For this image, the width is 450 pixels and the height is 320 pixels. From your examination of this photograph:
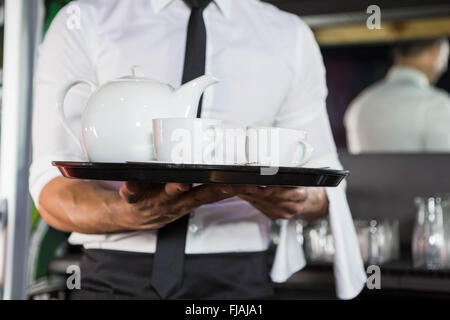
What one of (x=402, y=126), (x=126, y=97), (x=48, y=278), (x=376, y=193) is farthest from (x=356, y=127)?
(x=126, y=97)

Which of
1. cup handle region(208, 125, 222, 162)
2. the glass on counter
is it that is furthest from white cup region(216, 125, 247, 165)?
the glass on counter

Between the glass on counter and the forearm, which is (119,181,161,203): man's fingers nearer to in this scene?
the forearm

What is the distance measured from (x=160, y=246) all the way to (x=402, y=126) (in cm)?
243

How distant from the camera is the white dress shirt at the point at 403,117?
10.7 ft

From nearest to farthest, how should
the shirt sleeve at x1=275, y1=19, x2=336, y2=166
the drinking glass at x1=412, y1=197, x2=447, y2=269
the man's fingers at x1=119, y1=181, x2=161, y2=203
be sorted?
the man's fingers at x1=119, y1=181, x2=161, y2=203 → the shirt sleeve at x1=275, y1=19, x2=336, y2=166 → the drinking glass at x1=412, y1=197, x2=447, y2=269

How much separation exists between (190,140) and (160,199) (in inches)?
4.2

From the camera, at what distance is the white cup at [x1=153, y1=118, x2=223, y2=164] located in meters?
0.76

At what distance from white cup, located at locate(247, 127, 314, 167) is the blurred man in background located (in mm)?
2501

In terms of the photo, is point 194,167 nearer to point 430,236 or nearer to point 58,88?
point 58,88

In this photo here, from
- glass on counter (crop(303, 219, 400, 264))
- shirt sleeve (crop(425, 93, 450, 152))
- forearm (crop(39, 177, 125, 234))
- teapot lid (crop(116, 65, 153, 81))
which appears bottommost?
glass on counter (crop(303, 219, 400, 264))

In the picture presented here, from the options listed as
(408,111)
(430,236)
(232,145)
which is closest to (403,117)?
→ (408,111)

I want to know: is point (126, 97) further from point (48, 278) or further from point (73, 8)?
point (48, 278)

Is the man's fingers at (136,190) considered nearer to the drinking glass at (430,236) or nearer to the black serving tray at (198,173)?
the black serving tray at (198,173)

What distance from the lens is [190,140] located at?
766mm
